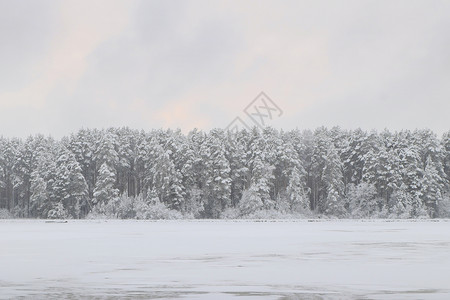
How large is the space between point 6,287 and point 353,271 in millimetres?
9884

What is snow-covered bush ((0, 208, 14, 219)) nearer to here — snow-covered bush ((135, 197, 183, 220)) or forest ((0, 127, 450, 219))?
forest ((0, 127, 450, 219))

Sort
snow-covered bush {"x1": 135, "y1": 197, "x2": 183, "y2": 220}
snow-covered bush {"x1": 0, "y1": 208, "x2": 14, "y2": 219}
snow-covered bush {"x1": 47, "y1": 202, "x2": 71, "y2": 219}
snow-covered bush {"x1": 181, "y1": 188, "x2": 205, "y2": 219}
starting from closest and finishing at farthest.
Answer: snow-covered bush {"x1": 135, "y1": 197, "x2": 183, "y2": 220} < snow-covered bush {"x1": 181, "y1": 188, "x2": 205, "y2": 219} < snow-covered bush {"x1": 47, "y1": 202, "x2": 71, "y2": 219} < snow-covered bush {"x1": 0, "y1": 208, "x2": 14, "y2": 219}

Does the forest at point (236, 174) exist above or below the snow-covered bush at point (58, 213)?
above

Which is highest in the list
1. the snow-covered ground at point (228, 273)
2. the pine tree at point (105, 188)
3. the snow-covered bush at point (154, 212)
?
the pine tree at point (105, 188)

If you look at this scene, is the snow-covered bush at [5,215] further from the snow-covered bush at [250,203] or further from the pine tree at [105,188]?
the snow-covered bush at [250,203]

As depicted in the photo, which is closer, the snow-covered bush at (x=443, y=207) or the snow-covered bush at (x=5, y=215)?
the snow-covered bush at (x=443, y=207)

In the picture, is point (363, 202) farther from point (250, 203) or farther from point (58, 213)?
point (58, 213)

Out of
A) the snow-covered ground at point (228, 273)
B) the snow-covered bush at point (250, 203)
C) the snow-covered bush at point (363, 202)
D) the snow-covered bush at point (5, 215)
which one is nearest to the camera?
the snow-covered ground at point (228, 273)

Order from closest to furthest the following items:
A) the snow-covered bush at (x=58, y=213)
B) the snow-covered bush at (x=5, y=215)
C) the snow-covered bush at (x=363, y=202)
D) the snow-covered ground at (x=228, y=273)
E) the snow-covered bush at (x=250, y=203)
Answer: the snow-covered ground at (x=228, y=273) → the snow-covered bush at (x=250, y=203) → the snow-covered bush at (x=58, y=213) → the snow-covered bush at (x=363, y=202) → the snow-covered bush at (x=5, y=215)

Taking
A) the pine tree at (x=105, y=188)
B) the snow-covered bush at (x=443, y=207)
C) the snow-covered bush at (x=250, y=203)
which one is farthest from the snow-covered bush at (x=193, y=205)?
the snow-covered bush at (x=443, y=207)

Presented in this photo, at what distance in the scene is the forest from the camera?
307 feet

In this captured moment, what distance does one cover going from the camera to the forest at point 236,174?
307 feet

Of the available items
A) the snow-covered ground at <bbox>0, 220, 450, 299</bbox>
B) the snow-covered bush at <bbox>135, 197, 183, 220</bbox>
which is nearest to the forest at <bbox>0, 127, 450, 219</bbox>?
the snow-covered bush at <bbox>135, 197, 183, 220</bbox>

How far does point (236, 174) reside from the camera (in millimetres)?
101250
